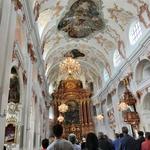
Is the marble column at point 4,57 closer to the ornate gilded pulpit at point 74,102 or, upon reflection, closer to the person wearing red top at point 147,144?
the person wearing red top at point 147,144

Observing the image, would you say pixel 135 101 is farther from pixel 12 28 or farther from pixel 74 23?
pixel 12 28

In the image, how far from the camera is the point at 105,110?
21.0m

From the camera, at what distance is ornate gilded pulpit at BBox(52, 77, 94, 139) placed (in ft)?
72.8

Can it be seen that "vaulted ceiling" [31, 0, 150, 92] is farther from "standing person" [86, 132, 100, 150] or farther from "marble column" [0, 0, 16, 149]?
"standing person" [86, 132, 100, 150]

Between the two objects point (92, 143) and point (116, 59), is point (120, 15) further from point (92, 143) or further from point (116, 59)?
point (92, 143)

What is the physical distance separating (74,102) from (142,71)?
1105cm

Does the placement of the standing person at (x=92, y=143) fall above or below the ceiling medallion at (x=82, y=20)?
below

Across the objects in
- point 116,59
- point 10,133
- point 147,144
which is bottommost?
point 147,144

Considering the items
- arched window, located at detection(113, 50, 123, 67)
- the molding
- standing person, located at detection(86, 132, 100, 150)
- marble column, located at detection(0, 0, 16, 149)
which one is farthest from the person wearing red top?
arched window, located at detection(113, 50, 123, 67)

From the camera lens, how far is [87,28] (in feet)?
53.4

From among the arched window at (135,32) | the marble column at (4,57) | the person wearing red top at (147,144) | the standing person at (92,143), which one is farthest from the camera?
the arched window at (135,32)

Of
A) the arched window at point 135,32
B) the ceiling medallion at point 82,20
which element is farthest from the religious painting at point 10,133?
the arched window at point 135,32

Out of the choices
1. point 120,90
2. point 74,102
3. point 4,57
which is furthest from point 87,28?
point 4,57

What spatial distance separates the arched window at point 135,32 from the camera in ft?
44.0
